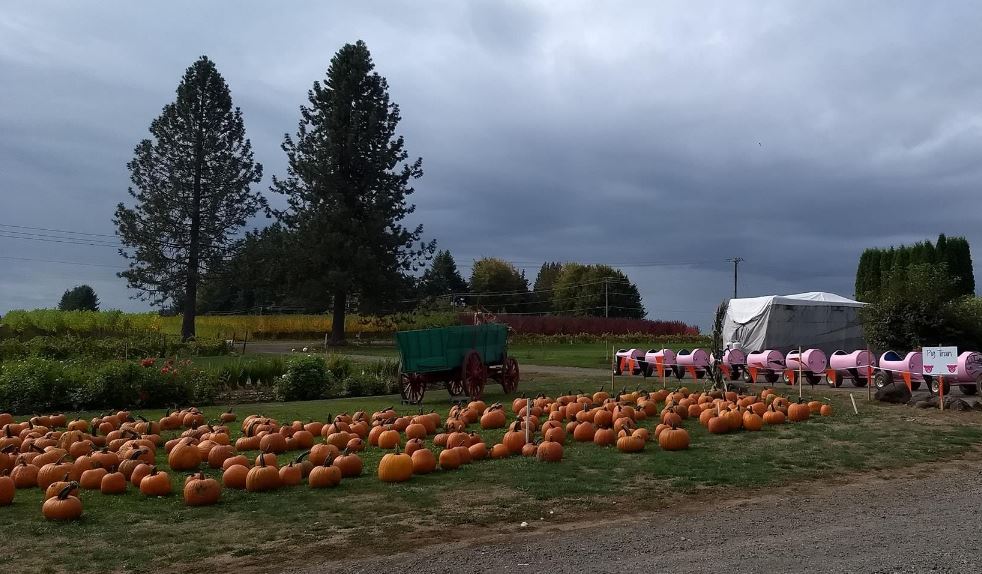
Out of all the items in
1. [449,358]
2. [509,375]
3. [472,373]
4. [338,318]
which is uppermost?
[338,318]

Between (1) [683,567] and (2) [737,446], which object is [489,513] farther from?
(2) [737,446]

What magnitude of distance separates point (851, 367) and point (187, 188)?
39104 mm

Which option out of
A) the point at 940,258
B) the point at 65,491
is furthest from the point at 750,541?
the point at 940,258

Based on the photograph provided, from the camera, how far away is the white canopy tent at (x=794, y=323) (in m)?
29.2

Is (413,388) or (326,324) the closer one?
(413,388)

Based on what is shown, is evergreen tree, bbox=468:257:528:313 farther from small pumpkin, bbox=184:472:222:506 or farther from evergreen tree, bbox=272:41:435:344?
small pumpkin, bbox=184:472:222:506

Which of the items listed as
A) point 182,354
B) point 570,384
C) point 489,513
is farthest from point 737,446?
point 182,354

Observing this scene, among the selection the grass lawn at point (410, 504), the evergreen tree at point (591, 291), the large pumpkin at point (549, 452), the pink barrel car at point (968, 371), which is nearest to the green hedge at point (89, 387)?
the grass lawn at point (410, 504)

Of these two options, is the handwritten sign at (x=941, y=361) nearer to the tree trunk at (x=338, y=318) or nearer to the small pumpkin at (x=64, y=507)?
the small pumpkin at (x=64, y=507)

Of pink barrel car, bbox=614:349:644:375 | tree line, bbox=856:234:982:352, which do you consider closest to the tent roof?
tree line, bbox=856:234:982:352

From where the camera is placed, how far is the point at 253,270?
4822cm

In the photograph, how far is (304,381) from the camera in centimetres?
1873

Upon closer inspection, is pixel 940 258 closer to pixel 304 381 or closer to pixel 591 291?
pixel 304 381

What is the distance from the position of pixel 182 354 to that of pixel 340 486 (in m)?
23.9
